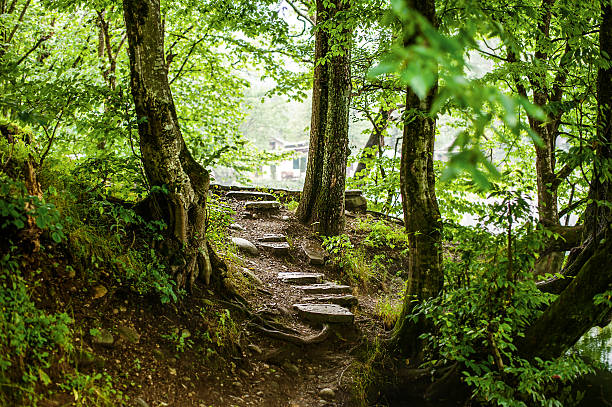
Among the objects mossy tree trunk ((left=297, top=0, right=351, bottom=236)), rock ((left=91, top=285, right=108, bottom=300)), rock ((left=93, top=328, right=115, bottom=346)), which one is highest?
mossy tree trunk ((left=297, top=0, right=351, bottom=236))

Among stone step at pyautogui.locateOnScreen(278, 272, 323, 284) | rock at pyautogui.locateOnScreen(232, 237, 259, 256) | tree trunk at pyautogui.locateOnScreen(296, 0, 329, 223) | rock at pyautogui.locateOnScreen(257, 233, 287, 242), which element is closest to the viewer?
stone step at pyautogui.locateOnScreen(278, 272, 323, 284)

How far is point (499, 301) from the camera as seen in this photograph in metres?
3.34

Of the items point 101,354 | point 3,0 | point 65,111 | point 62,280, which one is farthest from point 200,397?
point 3,0

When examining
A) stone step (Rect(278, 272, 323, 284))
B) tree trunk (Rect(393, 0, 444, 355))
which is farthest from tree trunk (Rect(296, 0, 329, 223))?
tree trunk (Rect(393, 0, 444, 355))

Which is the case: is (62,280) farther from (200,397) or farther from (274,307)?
(274,307)

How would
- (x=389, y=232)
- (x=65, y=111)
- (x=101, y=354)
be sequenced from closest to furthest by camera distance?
(x=101, y=354)
(x=65, y=111)
(x=389, y=232)

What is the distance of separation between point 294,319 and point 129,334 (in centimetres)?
223

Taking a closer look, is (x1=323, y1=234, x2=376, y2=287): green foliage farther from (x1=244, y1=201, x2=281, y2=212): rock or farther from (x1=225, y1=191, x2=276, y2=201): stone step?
(x1=225, y1=191, x2=276, y2=201): stone step

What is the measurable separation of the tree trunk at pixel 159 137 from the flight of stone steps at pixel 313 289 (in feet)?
5.75

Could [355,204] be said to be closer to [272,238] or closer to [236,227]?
[272,238]

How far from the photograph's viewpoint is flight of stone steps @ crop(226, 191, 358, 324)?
531 centimetres

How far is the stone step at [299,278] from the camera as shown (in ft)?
20.4

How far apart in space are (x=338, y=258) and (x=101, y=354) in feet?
14.1

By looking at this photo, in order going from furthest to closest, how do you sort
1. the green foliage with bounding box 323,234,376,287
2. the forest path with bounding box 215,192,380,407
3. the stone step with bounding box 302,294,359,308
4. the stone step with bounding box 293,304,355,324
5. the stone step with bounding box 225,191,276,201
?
the stone step with bounding box 225,191,276,201
the green foliage with bounding box 323,234,376,287
the stone step with bounding box 302,294,359,308
the stone step with bounding box 293,304,355,324
the forest path with bounding box 215,192,380,407
